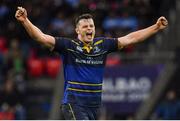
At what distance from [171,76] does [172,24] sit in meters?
1.63

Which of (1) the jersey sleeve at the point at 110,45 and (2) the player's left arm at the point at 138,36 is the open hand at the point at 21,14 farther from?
(2) the player's left arm at the point at 138,36

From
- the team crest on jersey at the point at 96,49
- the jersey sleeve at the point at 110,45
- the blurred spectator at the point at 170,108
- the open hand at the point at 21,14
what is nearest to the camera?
the open hand at the point at 21,14

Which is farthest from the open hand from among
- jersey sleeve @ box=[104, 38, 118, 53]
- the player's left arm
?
the player's left arm

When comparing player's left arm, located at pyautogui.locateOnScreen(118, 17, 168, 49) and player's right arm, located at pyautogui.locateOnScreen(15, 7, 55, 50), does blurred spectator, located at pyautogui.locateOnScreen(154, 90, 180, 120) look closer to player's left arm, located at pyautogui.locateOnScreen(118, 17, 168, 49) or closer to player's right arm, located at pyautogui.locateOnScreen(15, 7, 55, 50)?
player's left arm, located at pyautogui.locateOnScreen(118, 17, 168, 49)

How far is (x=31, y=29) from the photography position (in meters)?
9.01

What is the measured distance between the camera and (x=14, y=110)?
17.6m

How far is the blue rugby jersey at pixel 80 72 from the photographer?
9203mm

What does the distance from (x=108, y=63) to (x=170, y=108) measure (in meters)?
2.62

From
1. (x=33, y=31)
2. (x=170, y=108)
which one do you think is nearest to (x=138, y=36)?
(x=33, y=31)

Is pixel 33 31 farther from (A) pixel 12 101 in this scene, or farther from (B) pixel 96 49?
(A) pixel 12 101

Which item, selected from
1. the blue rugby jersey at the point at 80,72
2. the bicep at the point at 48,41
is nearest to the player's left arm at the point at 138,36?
the blue rugby jersey at the point at 80,72

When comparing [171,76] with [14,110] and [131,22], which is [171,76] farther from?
[14,110]

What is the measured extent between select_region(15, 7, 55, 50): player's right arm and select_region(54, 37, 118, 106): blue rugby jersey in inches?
4.5

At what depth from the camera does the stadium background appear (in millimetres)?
17969
